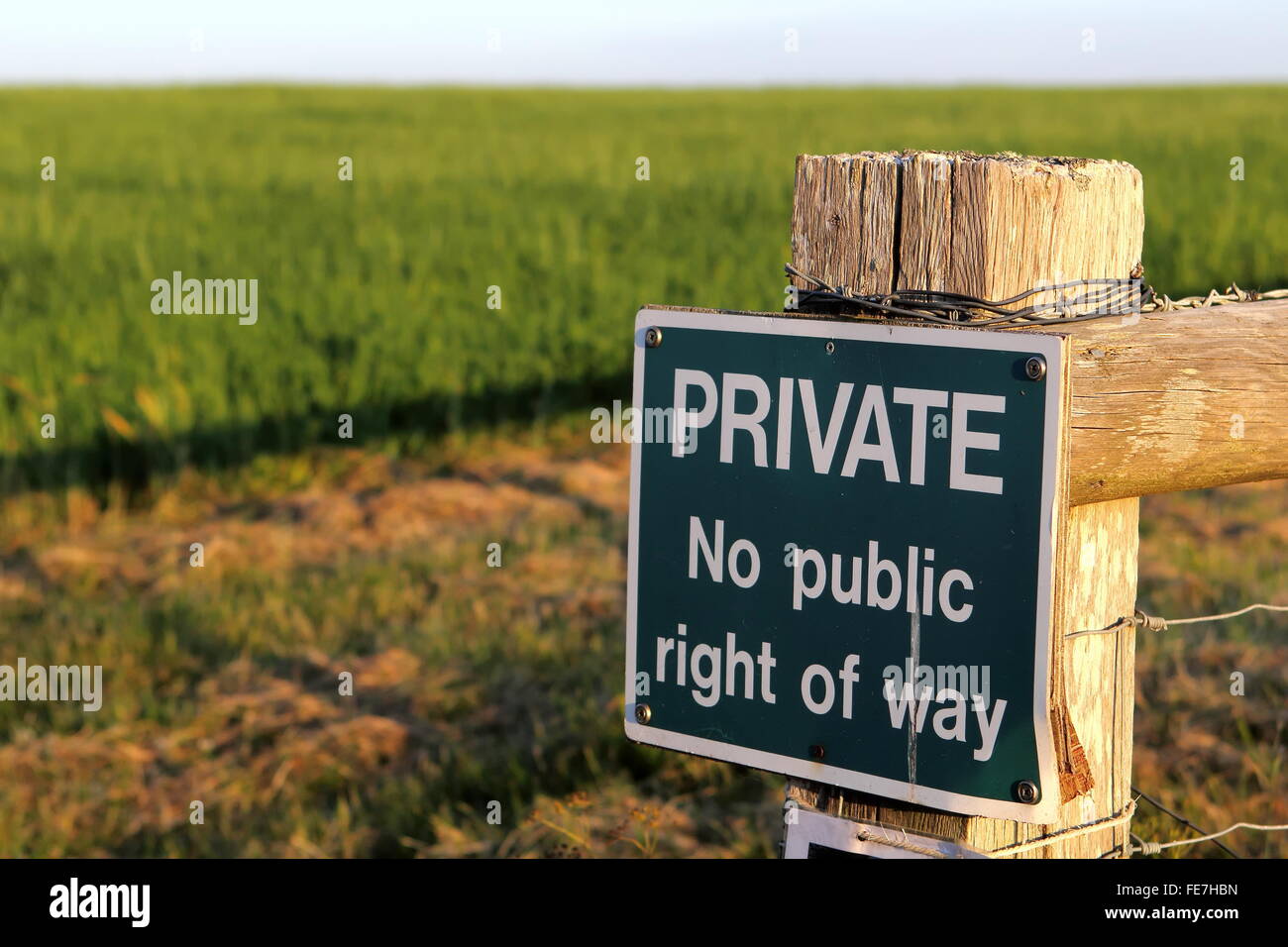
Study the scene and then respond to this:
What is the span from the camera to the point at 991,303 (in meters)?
1.83

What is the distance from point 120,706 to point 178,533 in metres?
1.89

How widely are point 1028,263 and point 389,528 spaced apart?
480 cm

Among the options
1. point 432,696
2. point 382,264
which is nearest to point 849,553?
point 432,696

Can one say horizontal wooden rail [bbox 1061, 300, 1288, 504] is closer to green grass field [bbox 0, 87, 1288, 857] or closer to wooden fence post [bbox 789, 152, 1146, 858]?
wooden fence post [bbox 789, 152, 1146, 858]

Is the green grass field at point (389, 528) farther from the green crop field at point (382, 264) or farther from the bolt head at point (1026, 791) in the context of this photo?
the bolt head at point (1026, 791)

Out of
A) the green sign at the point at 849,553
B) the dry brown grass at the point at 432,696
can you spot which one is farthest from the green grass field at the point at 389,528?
the green sign at the point at 849,553

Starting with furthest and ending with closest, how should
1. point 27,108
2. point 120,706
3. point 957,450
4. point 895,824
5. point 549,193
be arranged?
point 27,108
point 549,193
point 120,706
point 895,824
point 957,450

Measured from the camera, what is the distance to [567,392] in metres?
8.27

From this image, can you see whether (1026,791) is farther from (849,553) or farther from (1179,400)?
(1179,400)

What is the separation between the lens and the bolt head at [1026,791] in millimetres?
1770

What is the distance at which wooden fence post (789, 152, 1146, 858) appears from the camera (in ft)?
6.02

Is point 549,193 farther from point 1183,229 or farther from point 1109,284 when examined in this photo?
point 1109,284

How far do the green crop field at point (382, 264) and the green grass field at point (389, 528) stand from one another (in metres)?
0.04
